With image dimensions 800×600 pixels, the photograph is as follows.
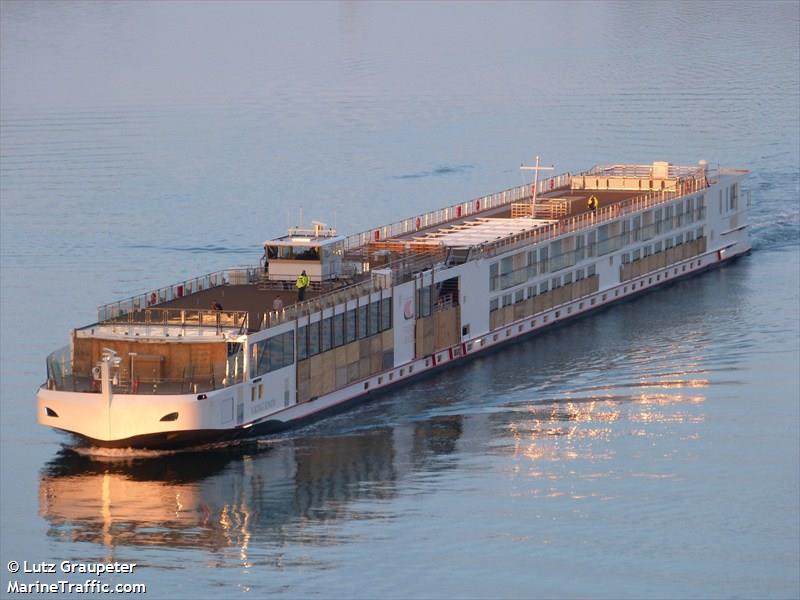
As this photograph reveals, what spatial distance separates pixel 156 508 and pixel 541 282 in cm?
3122

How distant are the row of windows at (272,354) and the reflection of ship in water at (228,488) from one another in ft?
8.51

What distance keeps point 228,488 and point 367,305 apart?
13747mm

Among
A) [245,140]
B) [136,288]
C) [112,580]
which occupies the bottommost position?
[112,580]

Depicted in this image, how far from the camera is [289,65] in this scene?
187 meters

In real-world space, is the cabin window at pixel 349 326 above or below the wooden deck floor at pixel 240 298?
below

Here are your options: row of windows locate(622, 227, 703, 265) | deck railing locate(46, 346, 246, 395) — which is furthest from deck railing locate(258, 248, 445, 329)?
row of windows locate(622, 227, 703, 265)

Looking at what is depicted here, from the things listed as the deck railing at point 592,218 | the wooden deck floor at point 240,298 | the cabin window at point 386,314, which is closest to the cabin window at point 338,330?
the wooden deck floor at point 240,298

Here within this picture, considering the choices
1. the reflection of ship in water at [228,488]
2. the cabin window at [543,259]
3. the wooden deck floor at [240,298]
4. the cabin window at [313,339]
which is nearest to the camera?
the reflection of ship in water at [228,488]

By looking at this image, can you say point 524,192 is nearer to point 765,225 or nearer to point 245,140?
point 765,225

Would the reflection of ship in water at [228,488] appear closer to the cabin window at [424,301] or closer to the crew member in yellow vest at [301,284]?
the crew member in yellow vest at [301,284]

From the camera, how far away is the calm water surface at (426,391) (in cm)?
6050

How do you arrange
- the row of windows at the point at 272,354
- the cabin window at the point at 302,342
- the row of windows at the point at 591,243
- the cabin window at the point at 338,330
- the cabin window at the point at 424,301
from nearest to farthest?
the row of windows at the point at 272,354 < the cabin window at the point at 302,342 < the cabin window at the point at 338,330 < the cabin window at the point at 424,301 < the row of windows at the point at 591,243

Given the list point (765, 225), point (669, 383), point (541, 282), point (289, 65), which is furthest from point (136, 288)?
point (289, 65)

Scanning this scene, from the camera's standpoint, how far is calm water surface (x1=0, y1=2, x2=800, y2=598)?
6050cm
